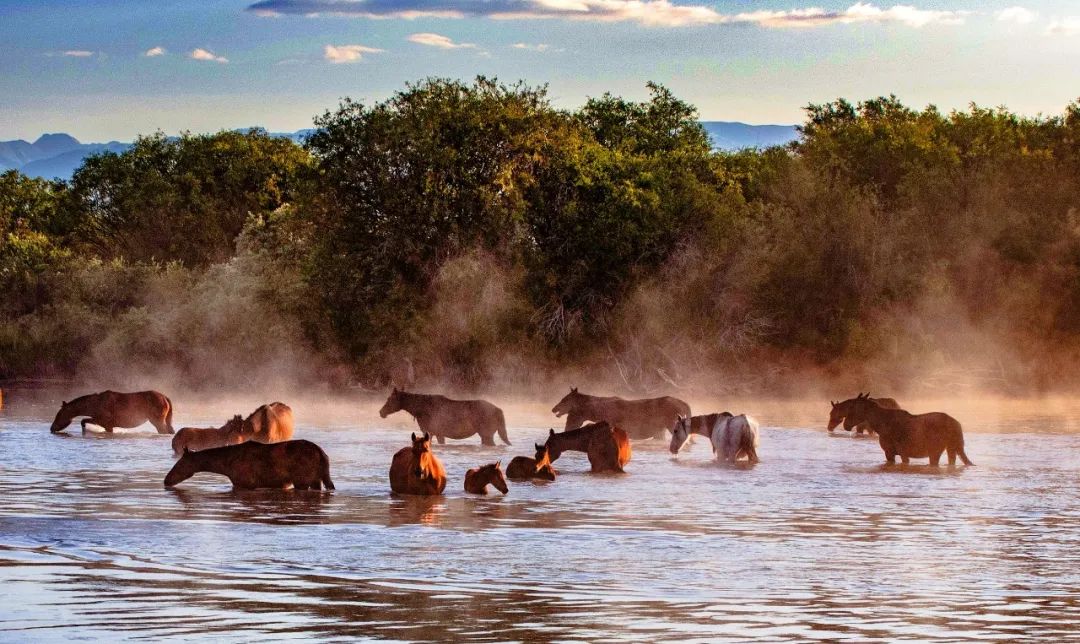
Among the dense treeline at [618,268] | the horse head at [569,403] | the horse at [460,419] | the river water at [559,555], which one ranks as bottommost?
the river water at [559,555]

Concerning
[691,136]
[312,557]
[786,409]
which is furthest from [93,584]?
[691,136]

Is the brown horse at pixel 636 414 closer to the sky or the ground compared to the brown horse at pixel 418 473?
closer to the sky

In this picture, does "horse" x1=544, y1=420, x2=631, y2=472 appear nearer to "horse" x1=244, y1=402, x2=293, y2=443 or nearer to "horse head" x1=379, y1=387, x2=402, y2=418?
"horse" x1=244, y1=402, x2=293, y2=443

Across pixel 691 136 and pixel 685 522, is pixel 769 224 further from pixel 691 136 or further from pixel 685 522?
pixel 685 522

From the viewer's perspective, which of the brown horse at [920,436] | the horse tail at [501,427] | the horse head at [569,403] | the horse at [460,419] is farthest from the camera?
the horse head at [569,403]

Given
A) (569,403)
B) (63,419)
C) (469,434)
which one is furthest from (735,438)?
(63,419)

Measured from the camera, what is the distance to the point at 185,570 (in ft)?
39.6

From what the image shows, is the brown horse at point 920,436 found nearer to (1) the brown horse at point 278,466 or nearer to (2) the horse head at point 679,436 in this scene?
(2) the horse head at point 679,436

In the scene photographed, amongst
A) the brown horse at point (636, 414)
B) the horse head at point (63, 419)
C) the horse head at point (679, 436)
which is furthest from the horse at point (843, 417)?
the horse head at point (63, 419)

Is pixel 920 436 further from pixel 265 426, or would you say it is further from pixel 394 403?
pixel 265 426

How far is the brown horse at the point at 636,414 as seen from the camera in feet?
89.2

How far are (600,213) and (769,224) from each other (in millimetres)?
4831

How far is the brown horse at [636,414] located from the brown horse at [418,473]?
9.43m

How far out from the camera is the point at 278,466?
17984 millimetres
